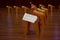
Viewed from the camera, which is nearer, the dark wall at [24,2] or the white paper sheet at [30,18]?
the white paper sheet at [30,18]

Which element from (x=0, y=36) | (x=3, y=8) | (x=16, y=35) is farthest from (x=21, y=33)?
(x=3, y=8)

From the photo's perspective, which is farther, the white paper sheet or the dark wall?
the dark wall

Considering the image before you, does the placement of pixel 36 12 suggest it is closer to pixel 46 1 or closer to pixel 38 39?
pixel 38 39

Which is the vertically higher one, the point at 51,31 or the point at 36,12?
the point at 36,12

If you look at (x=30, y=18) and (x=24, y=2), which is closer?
(x=30, y=18)

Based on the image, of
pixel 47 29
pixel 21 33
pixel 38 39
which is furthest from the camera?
pixel 47 29

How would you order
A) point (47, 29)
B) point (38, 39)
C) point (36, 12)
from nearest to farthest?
point (38, 39) < point (36, 12) < point (47, 29)

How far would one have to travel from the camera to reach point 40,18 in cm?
491

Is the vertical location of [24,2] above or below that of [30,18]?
above

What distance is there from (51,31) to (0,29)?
1.35 metres

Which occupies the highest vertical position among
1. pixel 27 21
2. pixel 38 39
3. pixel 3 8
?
pixel 3 8

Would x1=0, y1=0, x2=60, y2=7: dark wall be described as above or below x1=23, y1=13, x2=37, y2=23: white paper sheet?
above

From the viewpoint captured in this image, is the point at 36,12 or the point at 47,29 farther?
the point at 47,29

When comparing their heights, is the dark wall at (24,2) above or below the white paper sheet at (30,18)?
above
